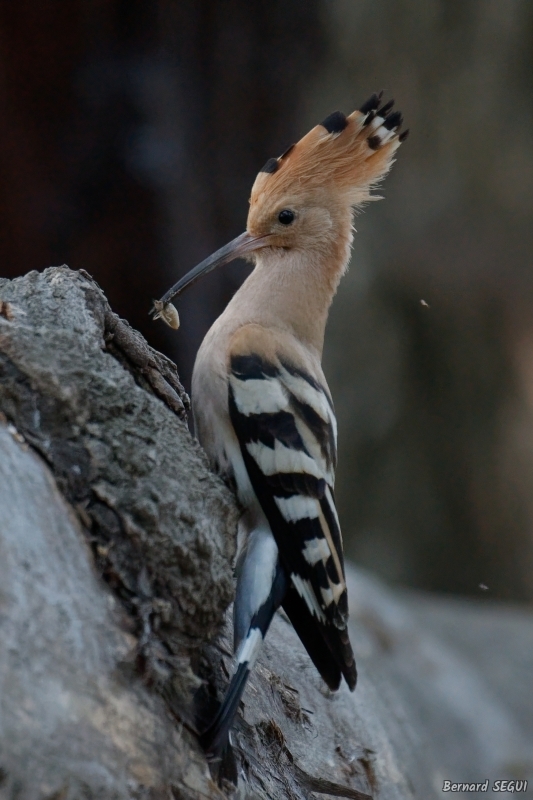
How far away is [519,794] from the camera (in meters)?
3.24

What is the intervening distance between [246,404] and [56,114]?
226 cm

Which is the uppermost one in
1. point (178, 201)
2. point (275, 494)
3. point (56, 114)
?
point (56, 114)

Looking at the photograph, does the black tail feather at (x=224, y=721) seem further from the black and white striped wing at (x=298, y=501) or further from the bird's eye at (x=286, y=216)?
the bird's eye at (x=286, y=216)

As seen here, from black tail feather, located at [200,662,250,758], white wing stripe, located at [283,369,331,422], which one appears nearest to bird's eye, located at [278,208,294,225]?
white wing stripe, located at [283,369,331,422]

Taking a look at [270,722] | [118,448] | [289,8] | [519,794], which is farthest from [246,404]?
[289,8]

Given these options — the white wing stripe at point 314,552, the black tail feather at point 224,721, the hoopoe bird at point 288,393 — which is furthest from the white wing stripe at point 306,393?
the black tail feather at point 224,721

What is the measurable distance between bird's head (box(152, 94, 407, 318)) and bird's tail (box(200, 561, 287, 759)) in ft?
2.02

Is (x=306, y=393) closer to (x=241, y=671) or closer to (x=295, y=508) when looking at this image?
(x=295, y=508)

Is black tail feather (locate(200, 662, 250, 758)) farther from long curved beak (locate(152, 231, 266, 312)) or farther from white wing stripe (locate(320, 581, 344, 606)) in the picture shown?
long curved beak (locate(152, 231, 266, 312))

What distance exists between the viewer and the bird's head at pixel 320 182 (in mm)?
1729

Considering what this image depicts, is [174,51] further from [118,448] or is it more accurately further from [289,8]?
[118,448]

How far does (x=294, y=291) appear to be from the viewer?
171cm

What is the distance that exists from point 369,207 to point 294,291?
3.14m

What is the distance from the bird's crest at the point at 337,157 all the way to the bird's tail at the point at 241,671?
0.76 metres
